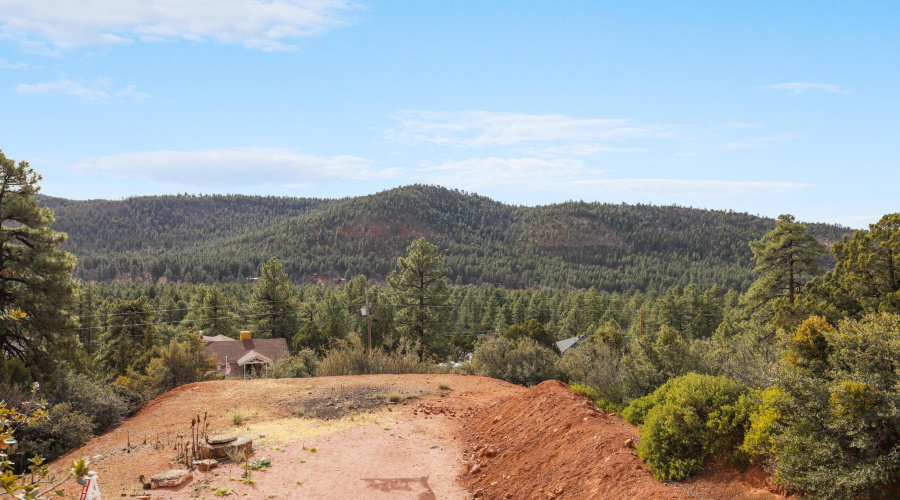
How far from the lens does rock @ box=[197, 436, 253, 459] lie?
10648mm

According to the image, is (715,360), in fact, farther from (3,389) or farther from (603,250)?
Answer: (603,250)

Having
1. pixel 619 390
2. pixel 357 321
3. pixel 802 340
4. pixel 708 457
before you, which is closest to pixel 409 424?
pixel 619 390

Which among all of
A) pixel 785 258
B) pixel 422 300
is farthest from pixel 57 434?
pixel 785 258

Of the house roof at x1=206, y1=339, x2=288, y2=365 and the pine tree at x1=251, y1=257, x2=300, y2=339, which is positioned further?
the pine tree at x1=251, y1=257, x2=300, y2=339

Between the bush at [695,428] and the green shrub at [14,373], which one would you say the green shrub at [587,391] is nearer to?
the bush at [695,428]

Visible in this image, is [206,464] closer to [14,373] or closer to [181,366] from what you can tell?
[14,373]

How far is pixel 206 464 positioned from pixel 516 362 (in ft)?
49.5

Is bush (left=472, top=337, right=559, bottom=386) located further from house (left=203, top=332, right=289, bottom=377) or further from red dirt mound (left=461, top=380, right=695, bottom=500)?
house (left=203, top=332, right=289, bottom=377)

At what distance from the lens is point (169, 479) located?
9125mm

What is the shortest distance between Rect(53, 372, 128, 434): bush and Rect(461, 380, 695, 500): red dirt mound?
10287 millimetres

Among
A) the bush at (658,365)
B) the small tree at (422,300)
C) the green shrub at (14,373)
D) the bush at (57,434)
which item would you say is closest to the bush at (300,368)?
the green shrub at (14,373)

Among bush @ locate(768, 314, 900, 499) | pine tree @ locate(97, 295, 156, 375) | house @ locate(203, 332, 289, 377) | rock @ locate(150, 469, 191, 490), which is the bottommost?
house @ locate(203, 332, 289, 377)

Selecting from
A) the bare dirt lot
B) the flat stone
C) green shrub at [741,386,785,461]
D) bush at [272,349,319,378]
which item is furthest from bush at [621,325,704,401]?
bush at [272,349,319,378]

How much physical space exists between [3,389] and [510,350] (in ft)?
55.5
